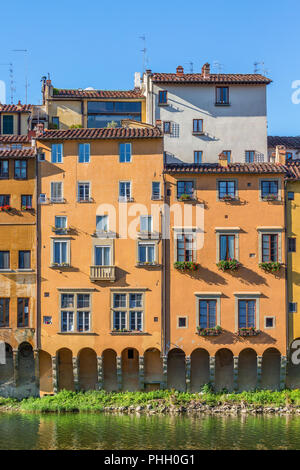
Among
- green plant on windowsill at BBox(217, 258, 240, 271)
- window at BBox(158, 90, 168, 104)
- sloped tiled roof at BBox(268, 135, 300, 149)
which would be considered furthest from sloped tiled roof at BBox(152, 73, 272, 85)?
green plant on windowsill at BBox(217, 258, 240, 271)

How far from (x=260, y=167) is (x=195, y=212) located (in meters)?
5.49

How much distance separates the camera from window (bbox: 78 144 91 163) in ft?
190

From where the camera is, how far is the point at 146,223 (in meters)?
57.2

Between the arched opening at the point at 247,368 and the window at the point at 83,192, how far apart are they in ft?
49.5

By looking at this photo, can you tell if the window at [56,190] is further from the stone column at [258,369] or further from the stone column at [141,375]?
the stone column at [258,369]

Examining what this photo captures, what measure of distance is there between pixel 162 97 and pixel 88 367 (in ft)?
68.7

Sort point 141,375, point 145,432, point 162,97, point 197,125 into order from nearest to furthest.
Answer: point 145,432 < point 141,375 < point 197,125 < point 162,97

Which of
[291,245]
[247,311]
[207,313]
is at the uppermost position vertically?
[291,245]

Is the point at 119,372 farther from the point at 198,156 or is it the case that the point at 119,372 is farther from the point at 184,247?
the point at 198,156

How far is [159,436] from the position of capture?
4762 centimetres

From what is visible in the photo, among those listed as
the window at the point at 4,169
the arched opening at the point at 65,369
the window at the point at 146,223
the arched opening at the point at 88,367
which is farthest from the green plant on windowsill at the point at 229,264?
the window at the point at 4,169

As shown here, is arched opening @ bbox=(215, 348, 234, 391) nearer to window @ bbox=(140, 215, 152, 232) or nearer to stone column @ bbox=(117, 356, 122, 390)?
stone column @ bbox=(117, 356, 122, 390)

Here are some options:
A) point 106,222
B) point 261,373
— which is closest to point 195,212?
point 106,222

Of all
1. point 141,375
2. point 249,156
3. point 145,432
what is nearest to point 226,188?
point 249,156
